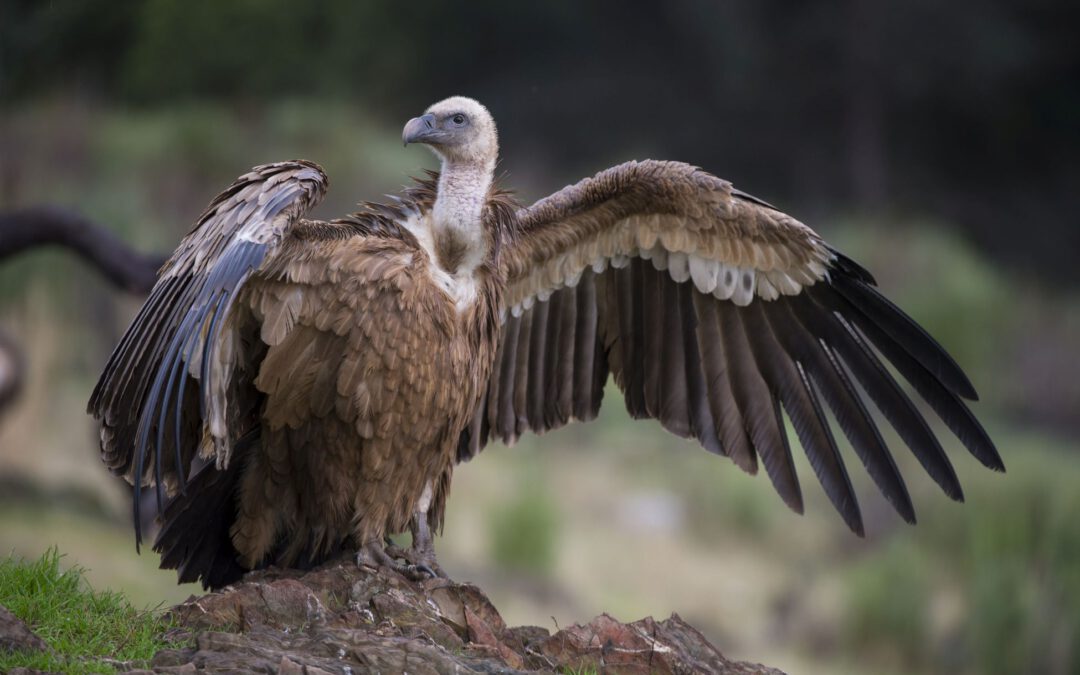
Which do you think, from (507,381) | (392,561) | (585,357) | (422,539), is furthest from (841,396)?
(392,561)

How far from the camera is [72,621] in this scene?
182 inches

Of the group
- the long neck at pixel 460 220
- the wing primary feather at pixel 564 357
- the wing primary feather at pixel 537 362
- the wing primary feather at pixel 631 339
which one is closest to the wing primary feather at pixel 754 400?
the wing primary feather at pixel 631 339

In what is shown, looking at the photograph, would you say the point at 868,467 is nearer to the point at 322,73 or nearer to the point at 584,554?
the point at 584,554

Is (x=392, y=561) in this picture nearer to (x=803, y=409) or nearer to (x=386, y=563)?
(x=386, y=563)

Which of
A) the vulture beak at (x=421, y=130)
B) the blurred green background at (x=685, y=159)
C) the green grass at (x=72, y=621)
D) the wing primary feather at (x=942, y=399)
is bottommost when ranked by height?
the green grass at (x=72, y=621)

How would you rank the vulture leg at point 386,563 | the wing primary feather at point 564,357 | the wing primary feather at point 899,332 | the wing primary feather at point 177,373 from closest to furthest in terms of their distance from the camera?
the wing primary feather at point 177,373
the vulture leg at point 386,563
the wing primary feather at point 899,332
the wing primary feather at point 564,357

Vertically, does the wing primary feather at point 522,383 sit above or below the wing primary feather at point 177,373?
above

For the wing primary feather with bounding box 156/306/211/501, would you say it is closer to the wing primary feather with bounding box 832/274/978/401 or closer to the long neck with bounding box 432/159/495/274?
the long neck with bounding box 432/159/495/274

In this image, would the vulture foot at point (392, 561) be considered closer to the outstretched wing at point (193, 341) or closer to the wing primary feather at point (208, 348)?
the outstretched wing at point (193, 341)

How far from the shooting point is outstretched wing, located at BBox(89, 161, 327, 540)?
4730 millimetres

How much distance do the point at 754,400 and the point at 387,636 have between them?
205 cm

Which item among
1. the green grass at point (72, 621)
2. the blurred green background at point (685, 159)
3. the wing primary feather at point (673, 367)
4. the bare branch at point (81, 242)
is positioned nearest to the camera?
the green grass at point (72, 621)

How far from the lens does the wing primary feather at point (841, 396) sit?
5.59 meters

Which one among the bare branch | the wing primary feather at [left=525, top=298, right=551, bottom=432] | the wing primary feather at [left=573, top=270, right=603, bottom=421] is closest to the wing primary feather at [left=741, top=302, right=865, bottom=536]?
the wing primary feather at [left=573, top=270, right=603, bottom=421]
